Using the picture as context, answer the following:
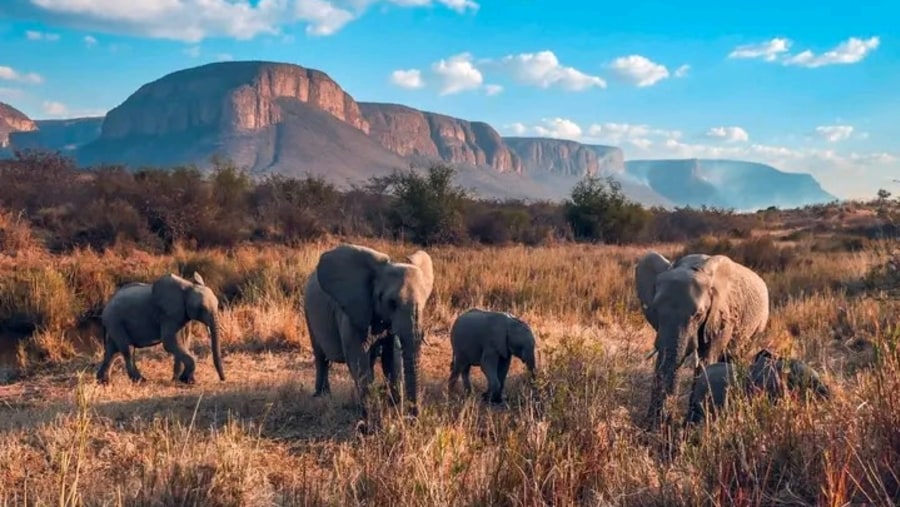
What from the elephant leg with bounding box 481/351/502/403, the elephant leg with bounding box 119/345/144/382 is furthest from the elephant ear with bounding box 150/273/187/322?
the elephant leg with bounding box 481/351/502/403

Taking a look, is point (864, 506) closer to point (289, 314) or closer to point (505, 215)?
point (289, 314)

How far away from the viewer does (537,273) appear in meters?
17.8

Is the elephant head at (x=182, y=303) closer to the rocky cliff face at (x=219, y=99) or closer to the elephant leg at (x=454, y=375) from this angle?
the elephant leg at (x=454, y=375)

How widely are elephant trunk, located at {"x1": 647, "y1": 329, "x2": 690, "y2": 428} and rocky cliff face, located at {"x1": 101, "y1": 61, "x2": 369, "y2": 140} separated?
162373 mm

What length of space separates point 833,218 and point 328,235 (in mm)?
30438

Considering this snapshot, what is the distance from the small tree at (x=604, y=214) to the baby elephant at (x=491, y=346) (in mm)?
22956

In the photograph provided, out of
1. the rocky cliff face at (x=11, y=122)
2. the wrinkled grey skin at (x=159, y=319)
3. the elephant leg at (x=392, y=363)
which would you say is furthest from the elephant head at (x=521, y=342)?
the rocky cliff face at (x=11, y=122)

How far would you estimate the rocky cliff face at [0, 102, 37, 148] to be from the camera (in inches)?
6279

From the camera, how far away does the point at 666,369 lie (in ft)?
20.7

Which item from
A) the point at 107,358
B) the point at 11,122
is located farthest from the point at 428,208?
the point at 11,122

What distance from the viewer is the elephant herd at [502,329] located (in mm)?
6238

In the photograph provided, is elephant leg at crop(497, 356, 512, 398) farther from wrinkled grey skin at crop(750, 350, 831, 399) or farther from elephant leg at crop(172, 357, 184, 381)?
elephant leg at crop(172, 357, 184, 381)

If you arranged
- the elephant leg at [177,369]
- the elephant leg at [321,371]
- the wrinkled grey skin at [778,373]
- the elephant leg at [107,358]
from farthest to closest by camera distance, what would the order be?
the elephant leg at [107,358] < the elephant leg at [177,369] < the elephant leg at [321,371] < the wrinkled grey skin at [778,373]

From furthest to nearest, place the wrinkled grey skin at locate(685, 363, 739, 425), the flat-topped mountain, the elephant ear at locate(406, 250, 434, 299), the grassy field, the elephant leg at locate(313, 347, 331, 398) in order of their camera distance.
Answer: the flat-topped mountain, the elephant leg at locate(313, 347, 331, 398), the elephant ear at locate(406, 250, 434, 299), the wrinkled grey skin at locate(685, 363, 739, 425), the grassy field
